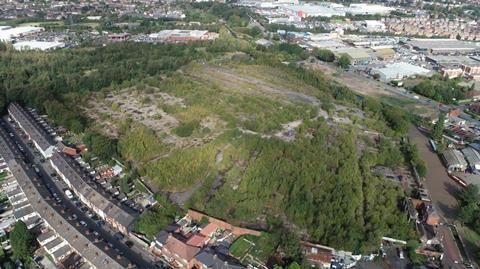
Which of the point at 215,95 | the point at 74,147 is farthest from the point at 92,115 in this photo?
the point at 215,95

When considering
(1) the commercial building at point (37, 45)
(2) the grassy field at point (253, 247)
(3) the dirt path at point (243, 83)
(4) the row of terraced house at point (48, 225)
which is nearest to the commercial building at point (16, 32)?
(1) the commercial building at point (37, 45)

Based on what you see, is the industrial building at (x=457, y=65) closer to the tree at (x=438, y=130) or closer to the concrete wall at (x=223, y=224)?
the tree at (x=438, y=130)

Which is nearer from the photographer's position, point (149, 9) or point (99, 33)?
point (99, 33)

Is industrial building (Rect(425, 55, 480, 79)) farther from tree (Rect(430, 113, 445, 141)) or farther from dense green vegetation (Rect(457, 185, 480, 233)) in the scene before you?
dense green vegetation (Rect(457, 185, 480, 233))

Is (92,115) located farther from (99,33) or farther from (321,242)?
(99,33)

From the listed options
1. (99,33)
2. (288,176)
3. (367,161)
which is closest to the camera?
(288,176)

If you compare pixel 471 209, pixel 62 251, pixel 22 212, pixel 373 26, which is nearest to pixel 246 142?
pixel 62 251

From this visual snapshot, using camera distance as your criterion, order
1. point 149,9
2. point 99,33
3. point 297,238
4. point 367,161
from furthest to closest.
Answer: point 149,9
point 99,33
point 367,161
point 297,238
